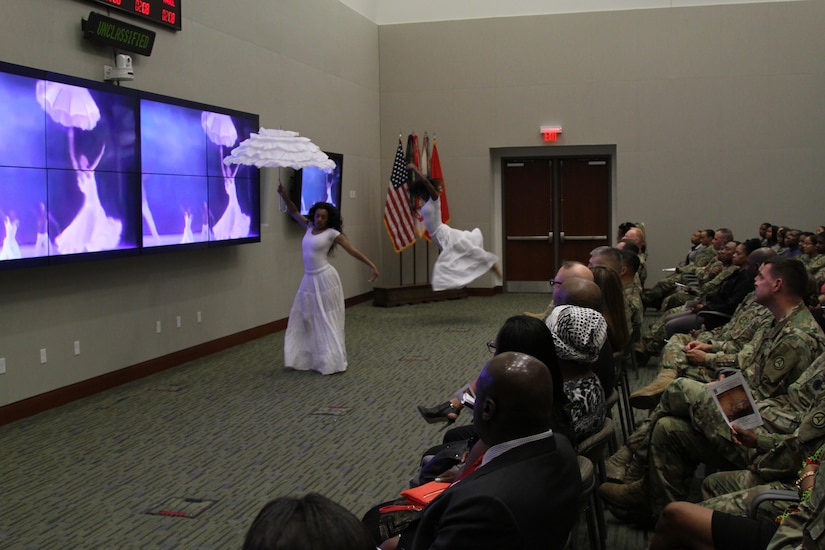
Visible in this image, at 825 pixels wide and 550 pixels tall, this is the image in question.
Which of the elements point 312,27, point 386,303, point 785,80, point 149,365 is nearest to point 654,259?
point 785,80

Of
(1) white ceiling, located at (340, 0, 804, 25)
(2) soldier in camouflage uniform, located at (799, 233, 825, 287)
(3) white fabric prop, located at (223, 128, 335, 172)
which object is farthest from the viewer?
(1) white ceiling, located at (340, 0, 804, 25)

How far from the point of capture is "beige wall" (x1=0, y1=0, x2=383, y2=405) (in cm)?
647

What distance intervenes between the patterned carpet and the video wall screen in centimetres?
129

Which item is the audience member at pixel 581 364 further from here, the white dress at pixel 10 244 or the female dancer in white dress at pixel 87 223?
the female dancer in white dress at pixel 87 223

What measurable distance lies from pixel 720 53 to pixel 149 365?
34.3ft

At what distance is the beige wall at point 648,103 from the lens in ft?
43.9

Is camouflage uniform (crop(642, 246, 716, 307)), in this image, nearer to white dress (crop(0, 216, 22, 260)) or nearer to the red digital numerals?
the red digital numerals

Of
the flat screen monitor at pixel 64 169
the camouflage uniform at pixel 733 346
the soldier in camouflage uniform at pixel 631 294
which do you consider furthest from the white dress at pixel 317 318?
the camouflage uniform at pixel 733 346

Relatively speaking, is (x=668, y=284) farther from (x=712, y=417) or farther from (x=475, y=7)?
(x=712, y=417)

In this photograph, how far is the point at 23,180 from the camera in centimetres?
607

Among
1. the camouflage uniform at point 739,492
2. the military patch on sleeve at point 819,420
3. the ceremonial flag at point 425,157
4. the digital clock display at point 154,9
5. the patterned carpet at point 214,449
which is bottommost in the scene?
the patterned carpet at point 214,449

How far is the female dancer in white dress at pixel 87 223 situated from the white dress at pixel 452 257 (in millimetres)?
5431

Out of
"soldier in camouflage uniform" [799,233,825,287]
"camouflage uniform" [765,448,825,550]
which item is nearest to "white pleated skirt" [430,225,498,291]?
"soldier in camouflage uniform" [799,233,825,287]

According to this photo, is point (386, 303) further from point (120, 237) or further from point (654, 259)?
point (120, 237)
